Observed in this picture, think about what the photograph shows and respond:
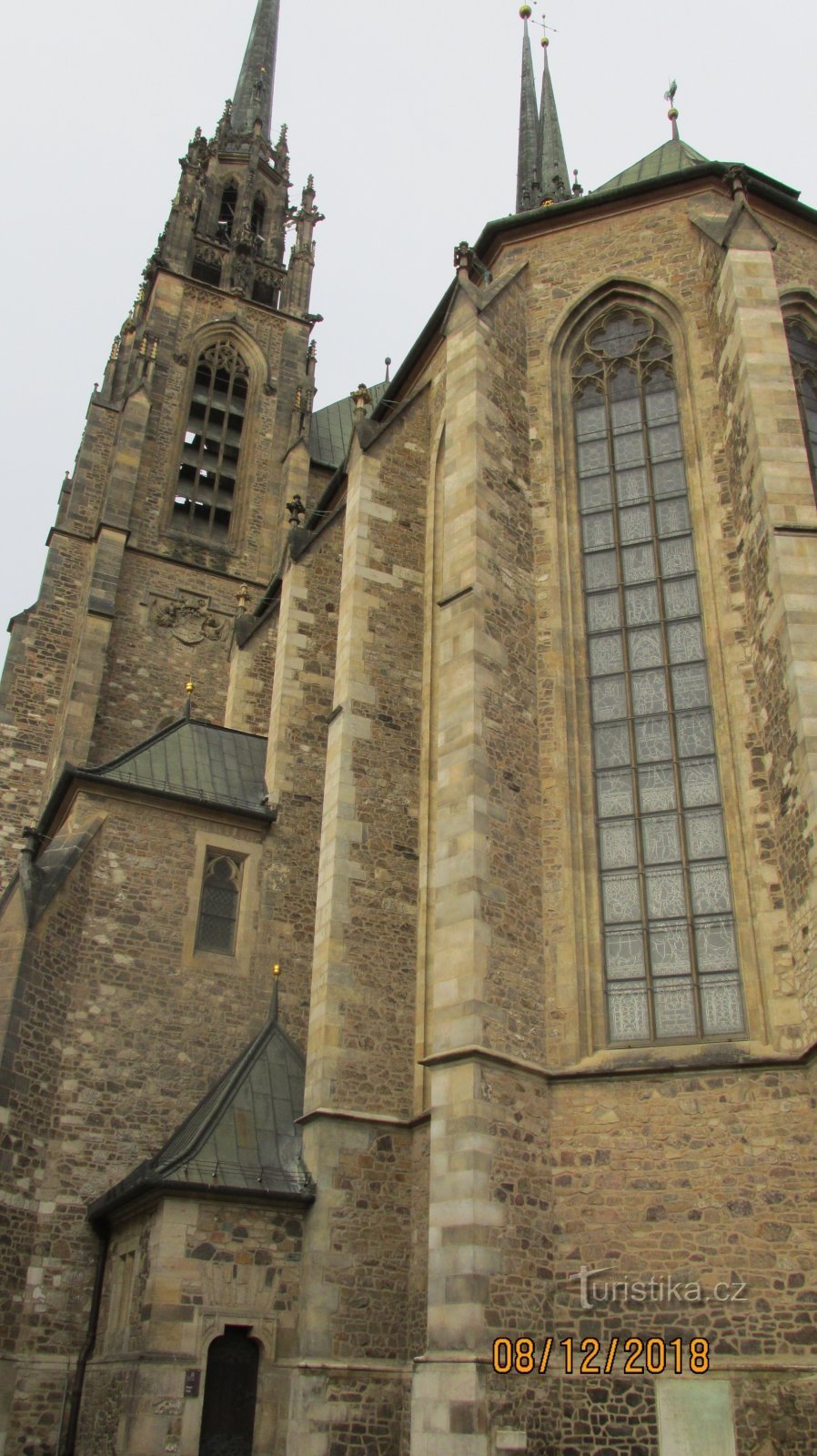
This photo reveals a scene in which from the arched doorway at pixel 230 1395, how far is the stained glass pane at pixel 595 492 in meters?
9.07

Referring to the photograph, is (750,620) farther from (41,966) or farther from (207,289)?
(207,289)

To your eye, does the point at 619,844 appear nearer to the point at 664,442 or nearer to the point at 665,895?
the point at 665,895

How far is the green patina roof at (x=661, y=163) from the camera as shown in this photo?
15.9 meters

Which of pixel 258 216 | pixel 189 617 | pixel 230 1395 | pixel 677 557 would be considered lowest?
pixel 230 1395

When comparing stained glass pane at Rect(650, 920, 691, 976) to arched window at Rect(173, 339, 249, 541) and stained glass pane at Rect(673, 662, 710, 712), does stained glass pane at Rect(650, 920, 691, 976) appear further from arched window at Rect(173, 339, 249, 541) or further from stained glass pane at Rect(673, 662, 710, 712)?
arched window at Rect(173, 339, 249, 541)

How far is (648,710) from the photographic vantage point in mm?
12227

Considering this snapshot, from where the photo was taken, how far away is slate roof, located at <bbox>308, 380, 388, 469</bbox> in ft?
101

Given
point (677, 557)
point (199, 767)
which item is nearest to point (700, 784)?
point (677, 557)

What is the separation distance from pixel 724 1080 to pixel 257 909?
6874mm

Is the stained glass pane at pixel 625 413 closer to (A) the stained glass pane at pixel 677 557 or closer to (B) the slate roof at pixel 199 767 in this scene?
(A) the stained glass pane at pixel 677 557

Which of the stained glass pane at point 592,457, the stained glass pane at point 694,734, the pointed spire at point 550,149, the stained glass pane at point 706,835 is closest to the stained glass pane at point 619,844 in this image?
the stained glass pane at point 706,835

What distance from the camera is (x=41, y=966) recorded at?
13312 mm

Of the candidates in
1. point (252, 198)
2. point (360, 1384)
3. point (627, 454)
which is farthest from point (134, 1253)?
point (252, 198)

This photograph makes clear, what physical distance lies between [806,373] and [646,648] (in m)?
4.10
